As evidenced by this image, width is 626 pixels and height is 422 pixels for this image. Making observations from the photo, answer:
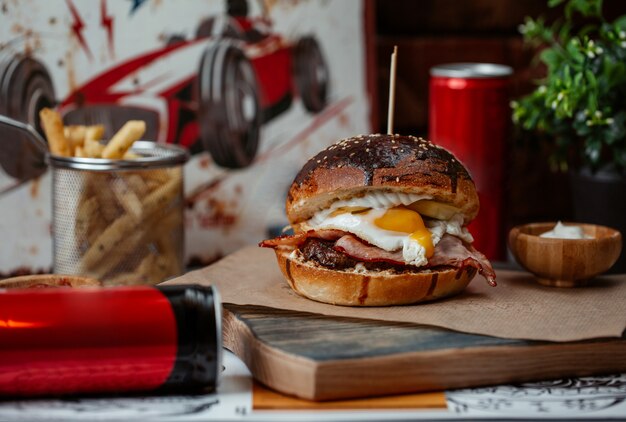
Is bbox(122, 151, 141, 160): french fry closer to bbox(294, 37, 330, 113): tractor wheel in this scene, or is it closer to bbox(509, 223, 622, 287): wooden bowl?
bbox(294, 37, 330, 113): tractor wheel

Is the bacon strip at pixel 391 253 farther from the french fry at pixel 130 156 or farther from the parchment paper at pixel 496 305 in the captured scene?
the french fry at pixel 130 156

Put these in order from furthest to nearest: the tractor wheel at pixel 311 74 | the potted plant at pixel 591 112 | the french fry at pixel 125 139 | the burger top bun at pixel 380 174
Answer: the tractor wheel at pixel 311 74 → the potted plant at pixel 591 112 → the french fry at pixel 125 139 → the burger top bun at pixel 380 174

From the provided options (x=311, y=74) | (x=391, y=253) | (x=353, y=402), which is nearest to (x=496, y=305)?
(x=391, y=253)

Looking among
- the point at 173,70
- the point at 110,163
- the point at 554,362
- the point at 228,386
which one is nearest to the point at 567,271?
the point at 554,362

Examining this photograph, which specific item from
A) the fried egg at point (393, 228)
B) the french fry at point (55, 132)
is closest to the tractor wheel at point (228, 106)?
the french fry at point (55, 132)

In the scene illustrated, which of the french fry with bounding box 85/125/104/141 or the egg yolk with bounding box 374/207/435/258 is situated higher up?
the french fry with bounding box 85/125/104/141

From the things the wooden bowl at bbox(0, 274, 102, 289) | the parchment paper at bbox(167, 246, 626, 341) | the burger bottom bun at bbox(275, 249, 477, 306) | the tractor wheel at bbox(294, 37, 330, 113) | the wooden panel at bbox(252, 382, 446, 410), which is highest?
the tractor wheel at bbox(294, 37, 330, 113)

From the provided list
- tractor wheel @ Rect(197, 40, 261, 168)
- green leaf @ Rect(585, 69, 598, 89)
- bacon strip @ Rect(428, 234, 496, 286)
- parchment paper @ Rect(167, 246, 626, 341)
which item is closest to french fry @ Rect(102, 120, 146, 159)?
parchment paper @ Rect(167, 246, 626, 341)
